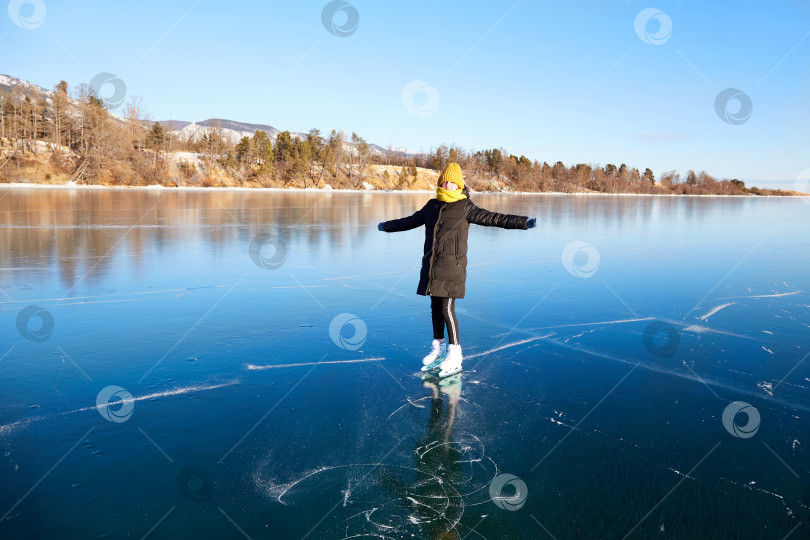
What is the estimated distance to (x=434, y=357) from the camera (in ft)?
14.6

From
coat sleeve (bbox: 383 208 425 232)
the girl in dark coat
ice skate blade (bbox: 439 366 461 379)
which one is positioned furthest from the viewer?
coat sleeve (bbox: 383 208 425 232)

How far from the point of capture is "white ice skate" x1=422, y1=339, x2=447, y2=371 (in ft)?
14.4

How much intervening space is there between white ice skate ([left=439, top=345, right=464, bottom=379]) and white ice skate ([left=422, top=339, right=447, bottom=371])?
0.10 meters

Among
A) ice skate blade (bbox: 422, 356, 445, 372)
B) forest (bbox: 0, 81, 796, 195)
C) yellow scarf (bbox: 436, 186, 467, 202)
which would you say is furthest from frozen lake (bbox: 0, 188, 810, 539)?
forest (bbox: 0, 81, 796, 195)

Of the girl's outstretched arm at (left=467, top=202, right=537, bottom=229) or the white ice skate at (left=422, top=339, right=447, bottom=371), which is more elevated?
the girl's outstretched arm at (left=467, top=202, right=537, bottom=229)

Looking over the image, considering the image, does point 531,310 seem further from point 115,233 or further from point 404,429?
point 115,233

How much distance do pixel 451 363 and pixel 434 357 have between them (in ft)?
0.63

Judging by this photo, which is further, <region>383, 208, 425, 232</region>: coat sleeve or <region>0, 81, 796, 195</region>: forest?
<region>0, 81, 796, 195</region>: forest

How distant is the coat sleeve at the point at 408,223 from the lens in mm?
4527

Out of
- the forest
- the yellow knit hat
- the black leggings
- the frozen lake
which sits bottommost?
the frozen lake

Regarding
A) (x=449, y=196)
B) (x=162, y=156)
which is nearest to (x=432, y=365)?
(x=449, y=196)

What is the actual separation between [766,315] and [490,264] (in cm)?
468

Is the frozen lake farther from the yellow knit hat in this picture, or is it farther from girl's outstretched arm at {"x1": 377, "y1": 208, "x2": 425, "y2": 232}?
the yellow knit hat

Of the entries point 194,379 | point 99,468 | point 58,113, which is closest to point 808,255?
point 194,379
